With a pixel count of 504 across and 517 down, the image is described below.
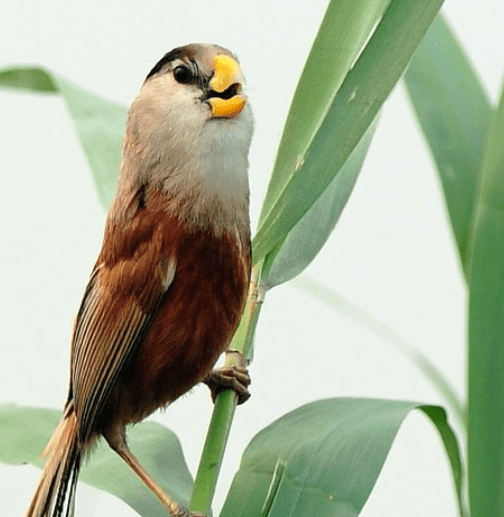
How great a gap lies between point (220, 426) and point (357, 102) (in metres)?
0.25

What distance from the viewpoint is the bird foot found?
0.88 metres

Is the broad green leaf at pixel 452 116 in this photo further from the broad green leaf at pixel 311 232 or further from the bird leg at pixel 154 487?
the bird leg at pixel 154 487

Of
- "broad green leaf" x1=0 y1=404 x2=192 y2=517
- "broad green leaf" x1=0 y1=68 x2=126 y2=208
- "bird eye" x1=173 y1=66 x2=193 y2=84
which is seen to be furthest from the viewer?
"broad green leaf" x1=0 y1=68 x2=126 y2=208

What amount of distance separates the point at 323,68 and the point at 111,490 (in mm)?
405

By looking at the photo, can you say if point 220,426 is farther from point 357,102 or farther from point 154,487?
point 357,102

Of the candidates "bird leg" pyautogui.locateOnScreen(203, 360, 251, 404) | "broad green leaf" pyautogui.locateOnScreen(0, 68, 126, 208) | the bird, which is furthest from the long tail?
"broad green leaf" pyautogui.locateOnScreen(0, 68, 126, 208)

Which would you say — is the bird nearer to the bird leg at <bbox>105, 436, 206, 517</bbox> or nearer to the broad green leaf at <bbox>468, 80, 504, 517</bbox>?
the bird leg at <bbox>105, 436, 206, 517</bbox>

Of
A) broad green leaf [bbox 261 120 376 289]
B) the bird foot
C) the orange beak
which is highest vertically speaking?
the orange beak

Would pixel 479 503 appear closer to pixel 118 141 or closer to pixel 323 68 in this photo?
pixel 323 68

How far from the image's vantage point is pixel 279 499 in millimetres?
729

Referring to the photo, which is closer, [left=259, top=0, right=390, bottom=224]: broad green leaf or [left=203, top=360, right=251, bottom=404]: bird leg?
[left=259, top=0, right=390, bottom=224]: broad green leaf

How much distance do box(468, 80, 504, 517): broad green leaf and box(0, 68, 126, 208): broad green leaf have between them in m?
0.38

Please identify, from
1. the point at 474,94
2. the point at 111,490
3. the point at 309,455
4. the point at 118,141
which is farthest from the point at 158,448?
the point at 474,94

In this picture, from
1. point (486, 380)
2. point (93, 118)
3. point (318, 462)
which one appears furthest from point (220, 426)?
point (93, 118)
